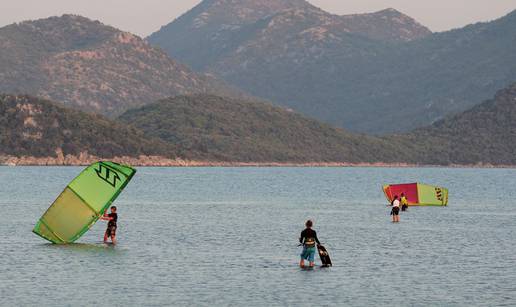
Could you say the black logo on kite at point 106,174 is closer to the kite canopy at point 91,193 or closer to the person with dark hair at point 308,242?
the kite canopy at point 91,193

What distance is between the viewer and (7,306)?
40125 millimetres

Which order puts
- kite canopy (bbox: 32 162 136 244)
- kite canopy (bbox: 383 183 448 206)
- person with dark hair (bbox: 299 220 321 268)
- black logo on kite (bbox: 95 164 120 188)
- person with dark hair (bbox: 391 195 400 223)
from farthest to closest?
kite canopy (bbox: 383 183 448 206)
person with dark hair (bbox: 391 195 400 223)
black logo on kite (bbox: 95 164 120 188)
kite canopy (bbox: 32 162 136 244)
person with dark hair (bbox: 299 220 321 268)

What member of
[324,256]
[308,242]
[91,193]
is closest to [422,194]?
[91,193]

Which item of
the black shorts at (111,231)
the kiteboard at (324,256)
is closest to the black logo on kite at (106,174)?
the black shorts at (111,231)

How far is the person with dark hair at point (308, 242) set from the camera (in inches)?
1964

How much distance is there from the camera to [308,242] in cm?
5050

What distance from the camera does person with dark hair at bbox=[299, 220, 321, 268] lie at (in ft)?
164

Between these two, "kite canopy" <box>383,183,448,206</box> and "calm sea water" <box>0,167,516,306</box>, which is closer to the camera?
"calm sea water" <box>0,167,516,306</box>

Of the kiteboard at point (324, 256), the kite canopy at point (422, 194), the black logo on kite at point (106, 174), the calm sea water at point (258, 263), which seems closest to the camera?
the calm sea water at point (258, 263)

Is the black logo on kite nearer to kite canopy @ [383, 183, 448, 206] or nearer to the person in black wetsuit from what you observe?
the person in black wetsuit

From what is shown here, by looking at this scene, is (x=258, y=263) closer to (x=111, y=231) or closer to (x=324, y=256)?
(x=324, y=256)

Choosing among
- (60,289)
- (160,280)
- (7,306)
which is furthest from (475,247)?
(7,306)

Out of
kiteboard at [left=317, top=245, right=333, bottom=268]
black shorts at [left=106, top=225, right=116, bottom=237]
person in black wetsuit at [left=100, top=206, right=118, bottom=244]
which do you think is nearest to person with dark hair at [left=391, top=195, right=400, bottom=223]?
person in black wetsuit at [left=100, top=206, right=118, bottom=244]

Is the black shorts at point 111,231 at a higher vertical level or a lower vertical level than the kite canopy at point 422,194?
lower
